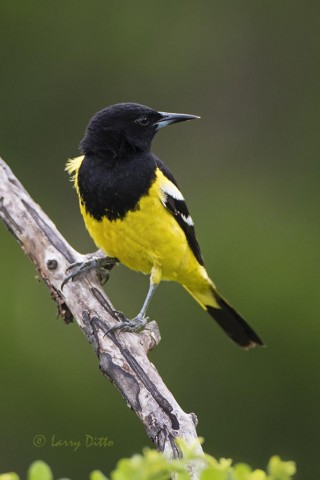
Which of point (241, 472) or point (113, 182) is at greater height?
point (113, 182)

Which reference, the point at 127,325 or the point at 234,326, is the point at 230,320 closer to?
the point at 234,326

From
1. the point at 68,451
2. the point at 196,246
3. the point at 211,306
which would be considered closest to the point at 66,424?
the point at 68,451

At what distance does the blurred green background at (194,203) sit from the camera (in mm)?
8359

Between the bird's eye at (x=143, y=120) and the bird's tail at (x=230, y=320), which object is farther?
the bird's tail at (x=230, y=320)

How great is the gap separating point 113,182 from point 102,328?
89cm

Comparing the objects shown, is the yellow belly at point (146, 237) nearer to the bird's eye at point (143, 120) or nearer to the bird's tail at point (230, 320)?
the bird's eye at point (143, 120)

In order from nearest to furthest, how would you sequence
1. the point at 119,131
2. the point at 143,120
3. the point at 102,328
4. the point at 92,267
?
the point at 102,328 < the point at 92,267 < the point at 119,131 < the point at 143,120

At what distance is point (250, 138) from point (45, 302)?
3.54 m

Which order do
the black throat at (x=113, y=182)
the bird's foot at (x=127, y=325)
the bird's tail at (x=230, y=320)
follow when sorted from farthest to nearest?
1. the bird's tail at (x=230, y=320)
2. the black throat at (x=113, y=182)
3. the bird's foot at (x=127, y=325)

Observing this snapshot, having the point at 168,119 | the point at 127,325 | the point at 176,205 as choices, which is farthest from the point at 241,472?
the point at 168,119

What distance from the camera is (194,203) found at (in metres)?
9.66

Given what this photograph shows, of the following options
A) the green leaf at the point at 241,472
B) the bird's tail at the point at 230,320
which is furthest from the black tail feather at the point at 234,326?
the green leaf at the point at 241,472

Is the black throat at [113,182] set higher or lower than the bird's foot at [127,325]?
higher

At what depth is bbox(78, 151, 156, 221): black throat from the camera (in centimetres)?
474
